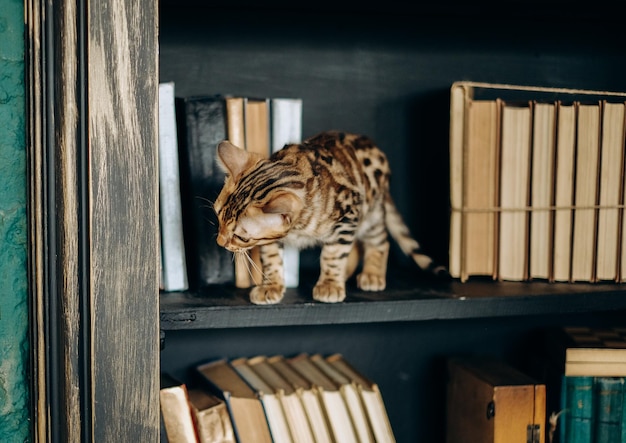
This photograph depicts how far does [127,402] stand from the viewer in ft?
2.69

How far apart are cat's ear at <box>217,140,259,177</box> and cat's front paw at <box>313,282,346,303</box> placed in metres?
0.21

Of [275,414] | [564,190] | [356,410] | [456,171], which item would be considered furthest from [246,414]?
[564,190]

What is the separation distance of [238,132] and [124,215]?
289 millimetres

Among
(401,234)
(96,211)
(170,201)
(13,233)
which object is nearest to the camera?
(96,211)

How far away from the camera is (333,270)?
1043 millimetres

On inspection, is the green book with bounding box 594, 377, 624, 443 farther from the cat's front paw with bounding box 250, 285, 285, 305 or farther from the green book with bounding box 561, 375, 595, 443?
the cat's front paw with bounding box 250, 285, 285, 305

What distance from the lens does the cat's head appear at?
3.09 feet

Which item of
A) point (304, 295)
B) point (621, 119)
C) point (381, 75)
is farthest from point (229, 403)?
point (621, 119)

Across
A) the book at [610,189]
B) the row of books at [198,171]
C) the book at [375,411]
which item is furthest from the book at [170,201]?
the book at [610,189]

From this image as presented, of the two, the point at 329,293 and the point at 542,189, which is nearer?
the point at 329,293

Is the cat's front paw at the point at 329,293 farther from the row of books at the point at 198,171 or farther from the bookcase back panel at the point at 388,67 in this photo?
the bookcase back panel at the point at 388,67

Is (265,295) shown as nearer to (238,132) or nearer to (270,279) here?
(270,279)

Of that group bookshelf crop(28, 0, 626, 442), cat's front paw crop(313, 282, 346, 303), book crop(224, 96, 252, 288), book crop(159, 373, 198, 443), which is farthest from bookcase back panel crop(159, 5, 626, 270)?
book crop(159, 373, 198, 443)

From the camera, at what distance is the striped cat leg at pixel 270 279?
0.95 metres
